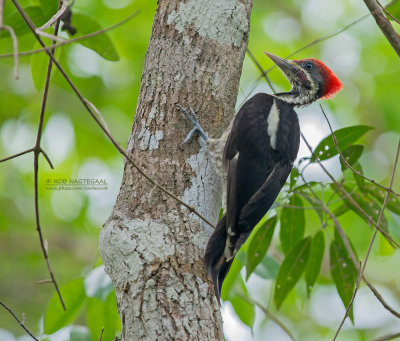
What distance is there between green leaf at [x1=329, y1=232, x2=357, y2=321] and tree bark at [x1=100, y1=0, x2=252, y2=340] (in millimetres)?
988

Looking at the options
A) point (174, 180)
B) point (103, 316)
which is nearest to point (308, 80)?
point (174, 180)

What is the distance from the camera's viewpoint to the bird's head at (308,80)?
149 inches

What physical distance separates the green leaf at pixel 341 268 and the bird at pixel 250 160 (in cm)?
58

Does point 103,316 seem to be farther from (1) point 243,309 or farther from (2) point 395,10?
(2) point 395,10

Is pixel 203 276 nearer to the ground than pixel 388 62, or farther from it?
nearer to the ground

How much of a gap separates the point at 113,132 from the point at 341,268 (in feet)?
11.0

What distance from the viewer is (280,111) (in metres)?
3.26

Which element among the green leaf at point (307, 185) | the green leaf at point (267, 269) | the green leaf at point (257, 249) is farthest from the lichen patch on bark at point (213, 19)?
the green leaf at point (267, 269)

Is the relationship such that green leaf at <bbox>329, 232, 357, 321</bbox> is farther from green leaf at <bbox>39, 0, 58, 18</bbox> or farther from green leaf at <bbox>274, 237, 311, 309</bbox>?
green leaf at <bbox>39, 0, 58, 18</bbox>

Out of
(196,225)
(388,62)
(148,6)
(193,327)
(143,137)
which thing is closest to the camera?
(193,327)

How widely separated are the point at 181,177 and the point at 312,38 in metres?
4.96

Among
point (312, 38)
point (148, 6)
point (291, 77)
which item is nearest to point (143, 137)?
point (291, 77)

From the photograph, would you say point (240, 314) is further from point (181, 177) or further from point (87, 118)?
point (87, 118)

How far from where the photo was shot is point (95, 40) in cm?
306
